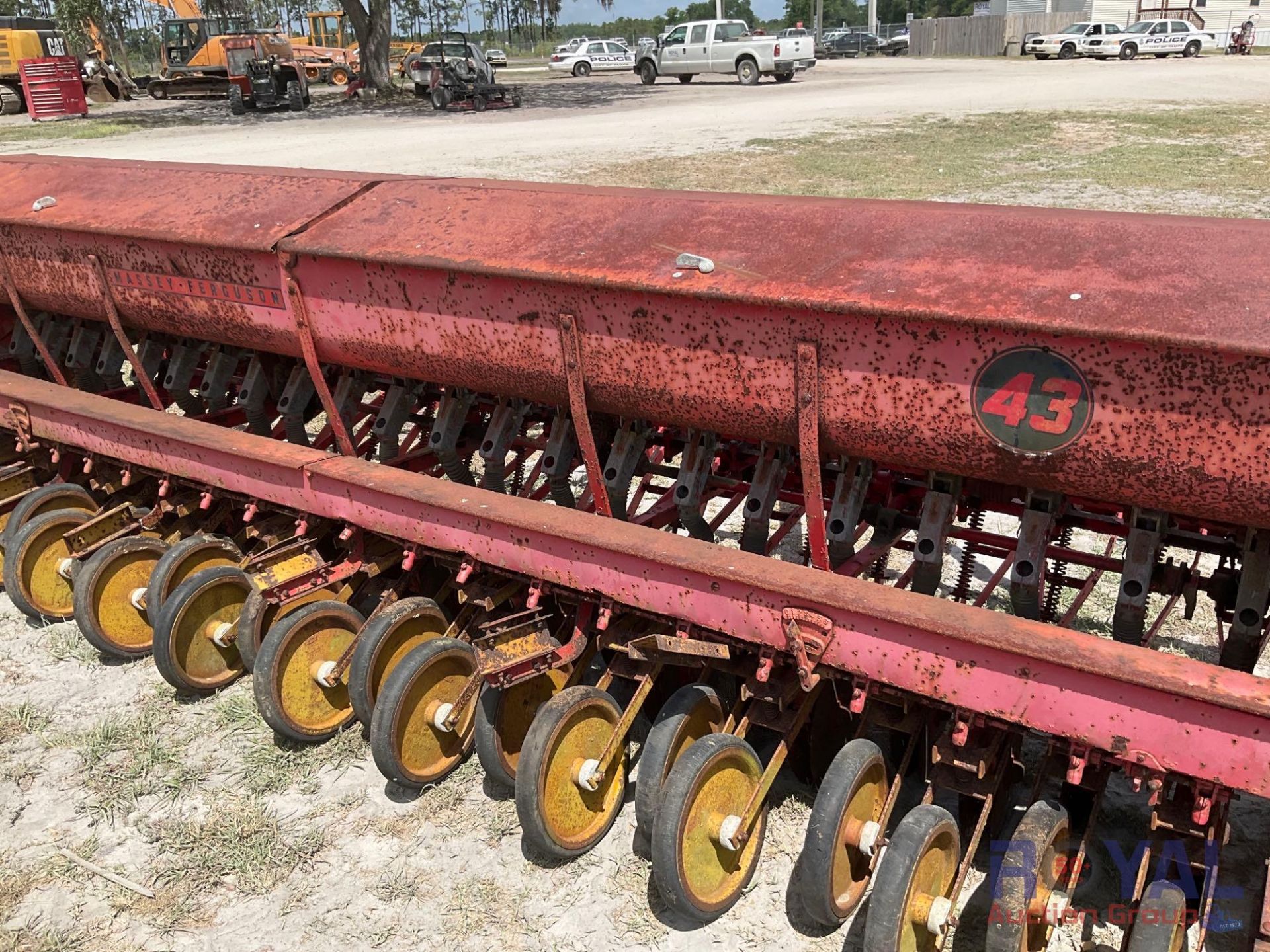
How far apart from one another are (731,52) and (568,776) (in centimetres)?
2366

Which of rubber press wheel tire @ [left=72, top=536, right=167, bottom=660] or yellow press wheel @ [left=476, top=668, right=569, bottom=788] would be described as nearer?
yellow press wheel @ [left=476, top=668, right=569, bottom=788]

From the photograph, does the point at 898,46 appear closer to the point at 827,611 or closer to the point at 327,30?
the point at 327,30

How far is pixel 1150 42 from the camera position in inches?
1137

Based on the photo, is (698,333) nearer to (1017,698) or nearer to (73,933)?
(1017,698)

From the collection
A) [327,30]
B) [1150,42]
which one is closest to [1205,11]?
[1150,42]

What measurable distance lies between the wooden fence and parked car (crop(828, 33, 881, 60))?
2.14 meters

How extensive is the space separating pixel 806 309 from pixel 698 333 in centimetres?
30

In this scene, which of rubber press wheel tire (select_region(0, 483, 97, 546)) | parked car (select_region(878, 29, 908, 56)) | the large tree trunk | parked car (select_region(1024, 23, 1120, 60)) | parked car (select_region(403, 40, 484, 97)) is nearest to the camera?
rubber press wheel tire (select_region(0, 483, 97, 546))

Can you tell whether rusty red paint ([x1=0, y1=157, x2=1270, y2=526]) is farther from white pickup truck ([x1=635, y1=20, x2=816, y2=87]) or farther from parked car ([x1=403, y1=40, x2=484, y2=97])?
white pickup truck ([x1=635, y1=20, x2=816, y2=87])

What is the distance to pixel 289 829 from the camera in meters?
2.62

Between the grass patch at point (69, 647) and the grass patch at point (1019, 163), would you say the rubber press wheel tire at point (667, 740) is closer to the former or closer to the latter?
the grass patch at point (69, 647)

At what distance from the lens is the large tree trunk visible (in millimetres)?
20578

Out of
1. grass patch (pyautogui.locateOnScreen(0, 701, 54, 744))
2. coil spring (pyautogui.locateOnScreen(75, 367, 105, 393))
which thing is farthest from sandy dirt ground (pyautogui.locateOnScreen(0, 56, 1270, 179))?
grass patch (pyautogui.locateOnScreen(0, 701, 54, 744))

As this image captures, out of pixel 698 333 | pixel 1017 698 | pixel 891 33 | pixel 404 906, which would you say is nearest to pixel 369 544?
pixel 404 906
